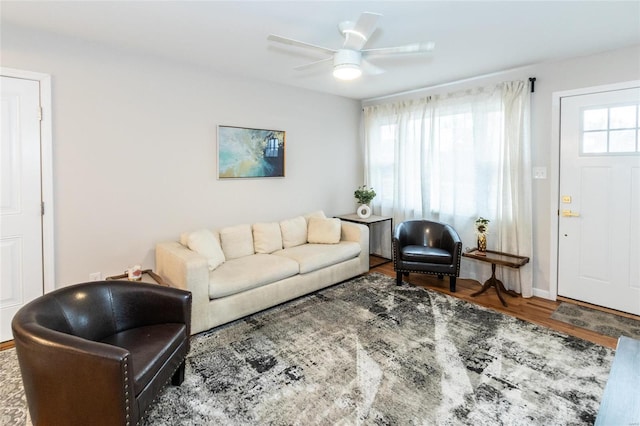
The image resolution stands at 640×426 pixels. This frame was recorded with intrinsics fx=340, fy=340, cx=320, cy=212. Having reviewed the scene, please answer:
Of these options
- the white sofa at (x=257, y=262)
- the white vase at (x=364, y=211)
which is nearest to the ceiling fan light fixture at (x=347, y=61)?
the white sofa at (x=257, y=262)

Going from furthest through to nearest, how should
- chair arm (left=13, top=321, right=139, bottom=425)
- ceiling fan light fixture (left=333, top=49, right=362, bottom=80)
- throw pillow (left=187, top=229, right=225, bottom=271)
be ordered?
throw pillow (left=187, top=229, right=225, bottom=271) < ceiling fan light fixture (left=333, top=49, right=362, bottom=80) < chair arm (left=13, top=321, right=139, bottom=425)

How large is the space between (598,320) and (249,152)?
405cm

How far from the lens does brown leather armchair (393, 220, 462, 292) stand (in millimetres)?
3898

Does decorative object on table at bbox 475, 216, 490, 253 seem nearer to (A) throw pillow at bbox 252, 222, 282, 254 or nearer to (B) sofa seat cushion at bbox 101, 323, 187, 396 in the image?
(A) throw pillow at bbox 252, 222, 282, 254

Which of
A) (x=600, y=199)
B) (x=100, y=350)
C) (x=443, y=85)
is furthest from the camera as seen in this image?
(x=443, y=85)

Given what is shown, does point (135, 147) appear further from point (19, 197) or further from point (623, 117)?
point (623, 117)

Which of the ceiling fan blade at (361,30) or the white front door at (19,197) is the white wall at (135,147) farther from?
the ceiling fan blade at (361,30)

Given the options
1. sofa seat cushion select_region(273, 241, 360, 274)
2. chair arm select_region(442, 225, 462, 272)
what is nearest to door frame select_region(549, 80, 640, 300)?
chair arm select_region(442, 225, 462, 272)

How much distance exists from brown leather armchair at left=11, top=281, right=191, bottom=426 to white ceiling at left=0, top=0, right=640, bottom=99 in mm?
1987

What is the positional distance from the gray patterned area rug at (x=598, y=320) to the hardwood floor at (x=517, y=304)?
0.27 feet

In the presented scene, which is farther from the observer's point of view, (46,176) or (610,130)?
(610,130)

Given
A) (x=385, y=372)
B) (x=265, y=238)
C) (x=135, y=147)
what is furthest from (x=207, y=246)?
(x=385, y=372)

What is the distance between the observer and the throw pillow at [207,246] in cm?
329

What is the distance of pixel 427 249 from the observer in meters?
4.15
